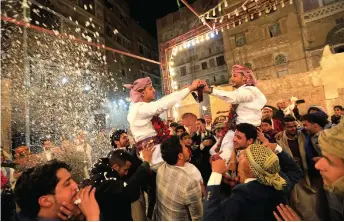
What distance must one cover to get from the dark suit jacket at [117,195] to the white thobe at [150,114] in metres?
0.77

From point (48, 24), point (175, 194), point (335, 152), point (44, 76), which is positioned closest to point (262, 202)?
point (335, 152)

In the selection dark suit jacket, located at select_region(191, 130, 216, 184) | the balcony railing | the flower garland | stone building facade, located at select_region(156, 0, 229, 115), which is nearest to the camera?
the flower garland

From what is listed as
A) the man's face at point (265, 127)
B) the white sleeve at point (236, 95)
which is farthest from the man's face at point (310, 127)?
the white sleeve at point (236, 95)

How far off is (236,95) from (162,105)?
1120 mm

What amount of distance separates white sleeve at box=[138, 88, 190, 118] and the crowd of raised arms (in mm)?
15

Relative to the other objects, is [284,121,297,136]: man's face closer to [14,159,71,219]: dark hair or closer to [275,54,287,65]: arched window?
[14,159,71,219]: dark hair

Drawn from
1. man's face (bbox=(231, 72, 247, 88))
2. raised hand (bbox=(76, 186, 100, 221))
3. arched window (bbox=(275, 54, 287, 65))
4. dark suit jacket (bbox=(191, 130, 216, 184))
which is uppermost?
arched window (bbox=(275, 54, 287, 65))

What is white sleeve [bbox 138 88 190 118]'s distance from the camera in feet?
11.4

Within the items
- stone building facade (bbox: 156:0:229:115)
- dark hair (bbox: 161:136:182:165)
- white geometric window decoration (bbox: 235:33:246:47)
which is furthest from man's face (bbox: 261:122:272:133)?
stone building facade (bbox: 156:0:229:115)

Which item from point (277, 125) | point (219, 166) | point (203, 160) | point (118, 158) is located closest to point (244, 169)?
point (219, 166)

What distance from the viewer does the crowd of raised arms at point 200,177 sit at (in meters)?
1.99

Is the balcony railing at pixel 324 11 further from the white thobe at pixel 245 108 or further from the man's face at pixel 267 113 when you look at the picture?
the white thobe at pixel 245 108

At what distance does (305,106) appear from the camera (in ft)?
41.2

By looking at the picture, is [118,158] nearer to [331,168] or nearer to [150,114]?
[150,114]
